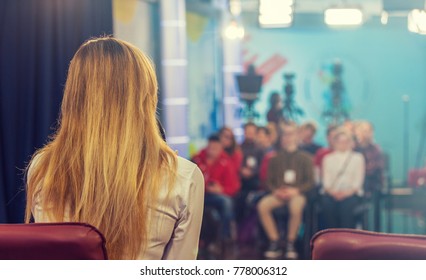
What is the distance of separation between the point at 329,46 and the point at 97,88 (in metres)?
5.29

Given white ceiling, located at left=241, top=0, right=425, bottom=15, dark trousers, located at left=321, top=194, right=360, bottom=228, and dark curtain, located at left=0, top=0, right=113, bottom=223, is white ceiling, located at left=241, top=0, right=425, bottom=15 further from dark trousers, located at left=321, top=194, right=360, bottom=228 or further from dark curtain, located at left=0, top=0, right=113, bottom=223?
dark curtain, located at left=0, top=0, right=113, bottom=223

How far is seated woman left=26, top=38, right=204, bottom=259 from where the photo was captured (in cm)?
144

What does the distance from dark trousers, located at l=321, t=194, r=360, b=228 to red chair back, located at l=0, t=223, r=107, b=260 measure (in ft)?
9.39

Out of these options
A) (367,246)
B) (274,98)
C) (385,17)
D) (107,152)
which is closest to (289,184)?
(274,98)

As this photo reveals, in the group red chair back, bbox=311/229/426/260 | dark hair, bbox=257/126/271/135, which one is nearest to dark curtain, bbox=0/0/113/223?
red chair back, bbox=311/229/426/260

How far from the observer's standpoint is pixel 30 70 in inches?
69.2

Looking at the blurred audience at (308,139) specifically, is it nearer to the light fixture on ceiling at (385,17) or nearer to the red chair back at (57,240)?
the light fixture on ceiling at (385,17)

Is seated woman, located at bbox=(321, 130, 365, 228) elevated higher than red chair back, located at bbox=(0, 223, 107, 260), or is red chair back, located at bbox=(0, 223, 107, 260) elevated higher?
red chair back, located at bbox=(0, 223, 107, 260)

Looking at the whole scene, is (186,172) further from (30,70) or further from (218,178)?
(218,178)

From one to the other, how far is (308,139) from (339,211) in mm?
860

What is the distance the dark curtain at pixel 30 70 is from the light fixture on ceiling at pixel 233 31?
14.1ft

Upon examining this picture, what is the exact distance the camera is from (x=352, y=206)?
4004 millimetres
